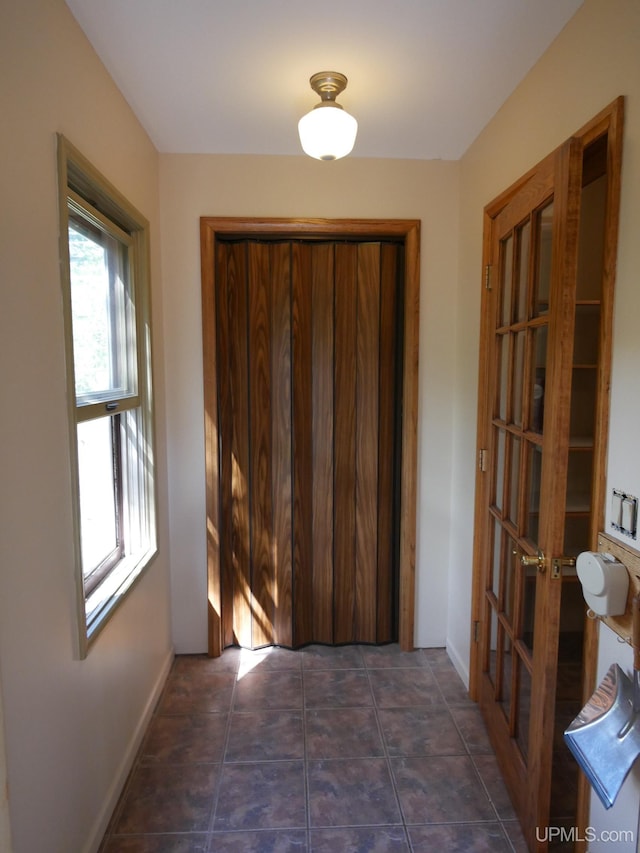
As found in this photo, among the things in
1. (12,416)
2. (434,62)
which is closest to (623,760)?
(12,416)

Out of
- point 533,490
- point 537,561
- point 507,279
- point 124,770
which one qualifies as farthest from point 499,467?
point 124,770

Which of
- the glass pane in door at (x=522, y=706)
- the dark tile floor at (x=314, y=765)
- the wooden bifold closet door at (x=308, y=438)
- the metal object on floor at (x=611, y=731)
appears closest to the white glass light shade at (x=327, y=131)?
the wooden bifold closet door at (x=308, y=438)

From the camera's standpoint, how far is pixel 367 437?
2.70 meters

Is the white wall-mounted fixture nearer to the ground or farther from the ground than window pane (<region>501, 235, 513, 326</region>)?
nearer to the ground

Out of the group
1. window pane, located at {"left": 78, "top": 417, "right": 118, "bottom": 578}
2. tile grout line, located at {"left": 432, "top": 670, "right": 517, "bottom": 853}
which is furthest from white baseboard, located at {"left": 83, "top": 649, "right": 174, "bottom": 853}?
tile grout line, located at {"left": 432, "top": 670, "right": 517, "bottom": 853}

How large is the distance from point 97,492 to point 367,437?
1324 millimetres

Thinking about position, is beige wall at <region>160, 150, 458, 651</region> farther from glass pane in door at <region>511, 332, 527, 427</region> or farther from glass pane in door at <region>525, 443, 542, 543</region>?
glass pane in door at <region>525, 443, 542, 543</region>

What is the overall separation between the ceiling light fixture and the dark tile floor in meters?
2.21

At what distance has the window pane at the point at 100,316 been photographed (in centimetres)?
164

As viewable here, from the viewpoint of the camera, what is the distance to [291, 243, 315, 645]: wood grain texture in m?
2.59

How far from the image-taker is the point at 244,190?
2.49m

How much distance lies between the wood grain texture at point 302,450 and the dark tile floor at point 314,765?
26cm

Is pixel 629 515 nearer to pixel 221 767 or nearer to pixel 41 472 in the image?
pixel 41 472

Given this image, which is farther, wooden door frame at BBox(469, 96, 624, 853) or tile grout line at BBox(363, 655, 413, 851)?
tile grout line at BBox(363, 655, 413, 851)
